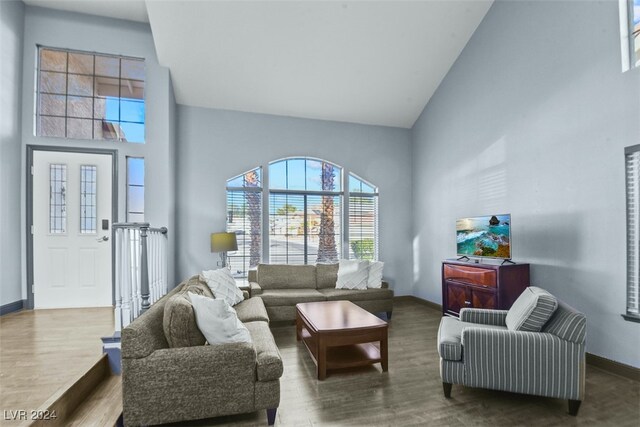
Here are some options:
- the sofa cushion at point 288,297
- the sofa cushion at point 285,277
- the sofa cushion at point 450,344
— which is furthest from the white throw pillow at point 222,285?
the sofa cushion at point 450,344

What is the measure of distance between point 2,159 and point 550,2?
691 centimetres

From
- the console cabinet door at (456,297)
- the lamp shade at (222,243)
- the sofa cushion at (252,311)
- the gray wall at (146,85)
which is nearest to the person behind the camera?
the sofa cushion at (252,311)

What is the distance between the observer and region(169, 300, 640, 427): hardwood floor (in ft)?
7.14

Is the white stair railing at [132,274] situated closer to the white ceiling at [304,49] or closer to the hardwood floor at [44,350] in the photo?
the hardwood floor at [44,350]

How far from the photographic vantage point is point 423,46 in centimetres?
460

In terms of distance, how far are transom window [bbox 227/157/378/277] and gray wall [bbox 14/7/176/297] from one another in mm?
1054

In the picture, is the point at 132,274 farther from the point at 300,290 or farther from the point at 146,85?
the point at 146,85

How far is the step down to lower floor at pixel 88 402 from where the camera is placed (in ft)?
6.49

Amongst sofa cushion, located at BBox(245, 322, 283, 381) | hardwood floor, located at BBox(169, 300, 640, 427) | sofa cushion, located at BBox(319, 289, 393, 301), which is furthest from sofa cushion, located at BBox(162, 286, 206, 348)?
sofa cushion, located at BBox(319, 289, 393, 301)

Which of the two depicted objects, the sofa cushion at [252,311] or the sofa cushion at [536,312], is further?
the sofa cushion at [252,311]

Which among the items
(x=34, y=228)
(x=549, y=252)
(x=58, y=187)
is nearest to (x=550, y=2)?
(x=549, y=252)

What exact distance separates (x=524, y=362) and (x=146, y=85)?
566cm

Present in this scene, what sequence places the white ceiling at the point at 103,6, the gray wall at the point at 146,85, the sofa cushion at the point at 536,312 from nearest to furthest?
the sofa cushion at the point at 536,312
the white ceiling at the point at 103,6
the gray wall at the point at 146,85

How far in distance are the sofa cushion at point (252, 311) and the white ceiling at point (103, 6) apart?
4376mm
